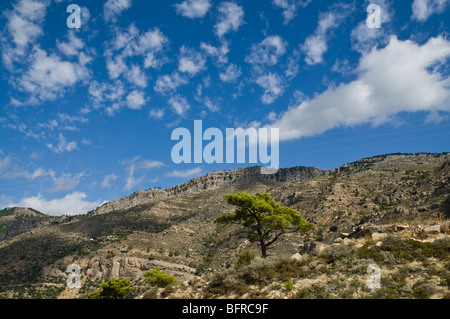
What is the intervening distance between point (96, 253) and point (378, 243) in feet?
310

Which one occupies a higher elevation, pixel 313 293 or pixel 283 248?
pixel 313 293

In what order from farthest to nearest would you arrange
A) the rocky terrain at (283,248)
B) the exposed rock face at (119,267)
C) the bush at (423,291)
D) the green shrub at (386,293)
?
the exposed rock face at (119,267)
the rocky terrain at (283,248)
the green shrub at (386,293)
the bush at (423,291)

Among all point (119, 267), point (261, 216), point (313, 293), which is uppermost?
point (261, 216)

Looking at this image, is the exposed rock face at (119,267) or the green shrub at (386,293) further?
the exposed rock face at (119,267)

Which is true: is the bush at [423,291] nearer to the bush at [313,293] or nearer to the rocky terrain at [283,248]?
the rocky terrain at [283,248]

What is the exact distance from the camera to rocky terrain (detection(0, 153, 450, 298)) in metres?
12.4

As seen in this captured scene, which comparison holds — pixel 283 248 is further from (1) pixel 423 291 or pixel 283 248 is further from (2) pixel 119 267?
(1) pixel 423 291

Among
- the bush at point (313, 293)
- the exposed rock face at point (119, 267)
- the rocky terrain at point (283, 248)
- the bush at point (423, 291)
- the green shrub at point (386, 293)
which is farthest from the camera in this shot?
the exposed rock face at point (119, 267)

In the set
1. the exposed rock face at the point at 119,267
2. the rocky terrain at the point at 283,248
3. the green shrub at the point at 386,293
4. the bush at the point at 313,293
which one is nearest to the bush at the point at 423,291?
the rocky terrain at the point at 283,248

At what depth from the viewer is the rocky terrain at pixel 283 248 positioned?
12398 millimetres

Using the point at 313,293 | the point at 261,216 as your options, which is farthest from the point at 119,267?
the point at 313,293

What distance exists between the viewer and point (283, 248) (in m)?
69.9

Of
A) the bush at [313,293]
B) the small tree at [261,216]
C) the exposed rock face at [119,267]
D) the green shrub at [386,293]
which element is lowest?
the exposed rock face at [119,267]
